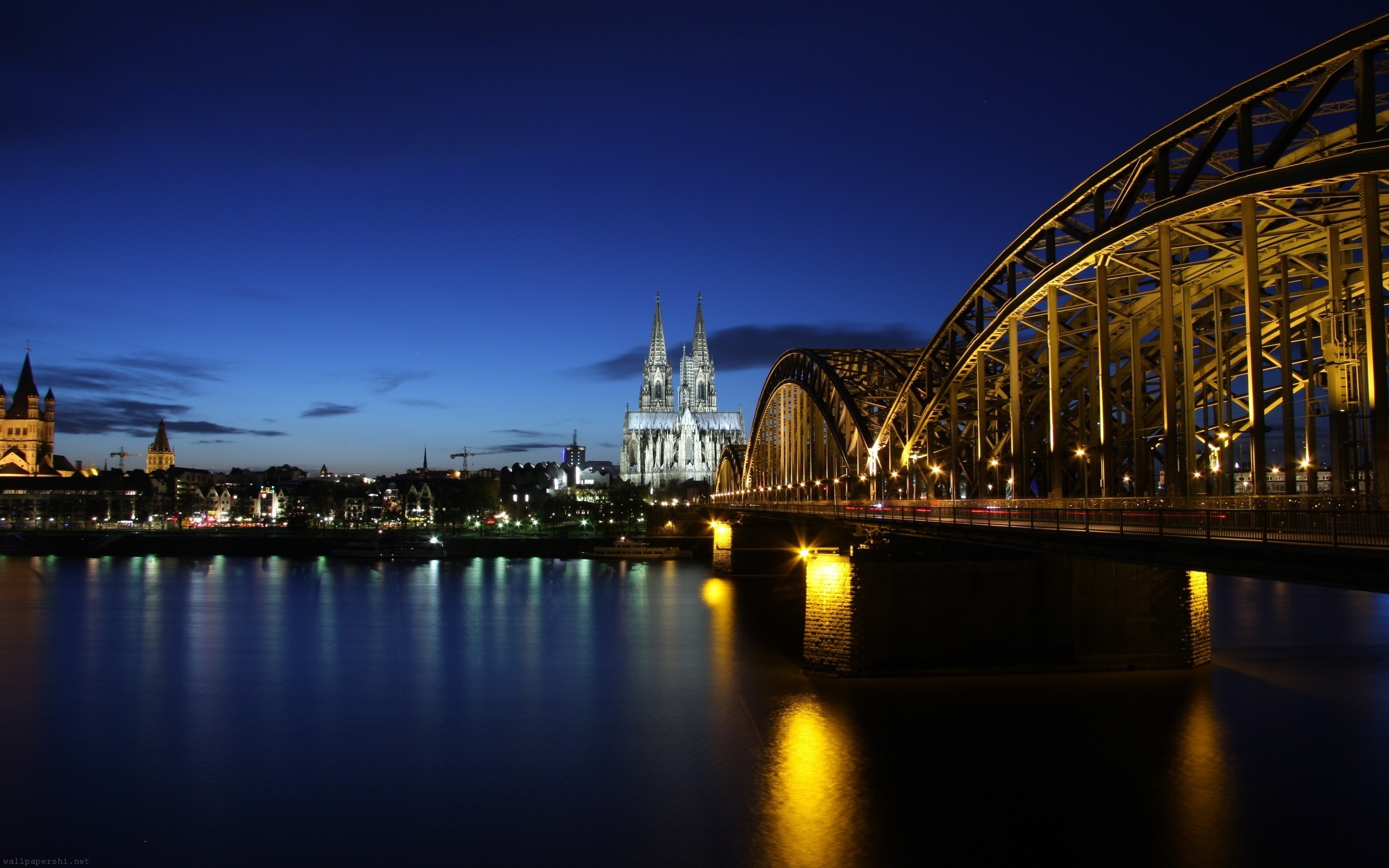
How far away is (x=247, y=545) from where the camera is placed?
9925cm

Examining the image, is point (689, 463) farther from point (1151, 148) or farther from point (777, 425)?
point (1151, 148)

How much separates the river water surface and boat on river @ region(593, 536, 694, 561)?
52.4 metres

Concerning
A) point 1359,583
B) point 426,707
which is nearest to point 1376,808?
point 1359,583

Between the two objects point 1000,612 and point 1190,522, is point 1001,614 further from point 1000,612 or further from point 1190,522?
point 1190,522

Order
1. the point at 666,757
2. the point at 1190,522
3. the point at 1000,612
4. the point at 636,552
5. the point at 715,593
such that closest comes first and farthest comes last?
1. the point at 1190,522
2. the point at 666,757
3. the point at 1000,612
4. the point at 715,593
5. the point at 636,552

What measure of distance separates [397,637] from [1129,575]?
95.1 ft

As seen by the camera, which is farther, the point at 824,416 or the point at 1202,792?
the point at 824,416

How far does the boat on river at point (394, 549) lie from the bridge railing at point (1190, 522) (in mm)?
69038

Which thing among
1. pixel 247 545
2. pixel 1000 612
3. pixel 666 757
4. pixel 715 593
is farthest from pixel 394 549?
pixel 666 757

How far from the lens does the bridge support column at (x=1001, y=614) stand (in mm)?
28750

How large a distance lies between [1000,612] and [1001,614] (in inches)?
2.0

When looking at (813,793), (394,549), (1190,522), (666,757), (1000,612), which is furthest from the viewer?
(394,549)

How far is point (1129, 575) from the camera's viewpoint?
28.7 meters

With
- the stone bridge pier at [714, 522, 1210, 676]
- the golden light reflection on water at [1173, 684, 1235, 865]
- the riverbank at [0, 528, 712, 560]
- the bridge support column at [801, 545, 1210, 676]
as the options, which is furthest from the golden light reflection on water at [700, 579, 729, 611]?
the golden light reflection on water at [1173, 684, 1235, 865]
